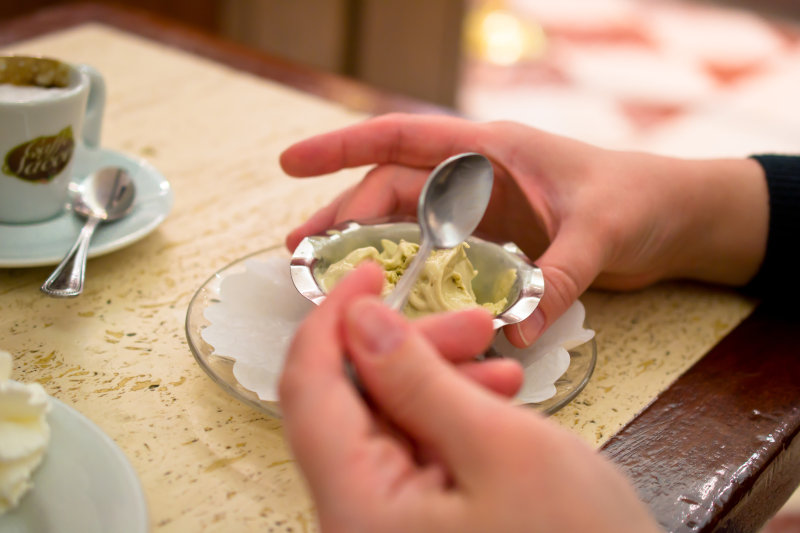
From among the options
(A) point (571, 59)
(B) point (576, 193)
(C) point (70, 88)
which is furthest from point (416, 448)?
(A) point (571, 59)

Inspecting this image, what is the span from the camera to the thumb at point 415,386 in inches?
15.2

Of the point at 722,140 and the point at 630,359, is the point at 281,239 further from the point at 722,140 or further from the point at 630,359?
the point at 722,140

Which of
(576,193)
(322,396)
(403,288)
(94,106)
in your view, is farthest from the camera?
(94,106)

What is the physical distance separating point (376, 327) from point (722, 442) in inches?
13.7

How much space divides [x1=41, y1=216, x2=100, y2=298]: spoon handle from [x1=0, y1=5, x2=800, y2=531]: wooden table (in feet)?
0.11

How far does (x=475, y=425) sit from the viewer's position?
383mm

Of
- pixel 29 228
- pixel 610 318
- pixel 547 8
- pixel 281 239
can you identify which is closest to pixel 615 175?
pixel 610 318

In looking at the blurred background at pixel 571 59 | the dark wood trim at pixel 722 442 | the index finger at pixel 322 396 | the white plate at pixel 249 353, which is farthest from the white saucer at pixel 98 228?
the blurred background at pixel 571 59

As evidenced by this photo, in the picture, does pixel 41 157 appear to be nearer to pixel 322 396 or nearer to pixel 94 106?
pixel 94 106

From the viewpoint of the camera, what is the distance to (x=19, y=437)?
0.48 m

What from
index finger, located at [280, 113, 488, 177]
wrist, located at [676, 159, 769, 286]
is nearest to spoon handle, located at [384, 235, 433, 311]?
index finger, located at [280, 113, 488, 177]

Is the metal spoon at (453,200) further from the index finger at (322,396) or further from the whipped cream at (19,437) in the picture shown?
the whipped cream at (19,437)

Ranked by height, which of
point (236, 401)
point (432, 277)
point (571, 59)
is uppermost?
point (432, 277)

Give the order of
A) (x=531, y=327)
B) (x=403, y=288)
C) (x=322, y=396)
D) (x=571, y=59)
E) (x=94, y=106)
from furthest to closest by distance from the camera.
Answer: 1. (x=571, y=59)
2. (x=94, y=106)
3. (x=531, y=327)
4. (x=403, y=288)
5. (x=322, y=396)
